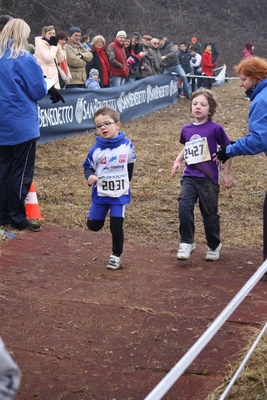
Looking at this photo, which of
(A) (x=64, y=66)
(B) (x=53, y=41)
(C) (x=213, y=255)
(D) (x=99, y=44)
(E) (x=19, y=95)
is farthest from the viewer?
(D) (x=99, y=44)

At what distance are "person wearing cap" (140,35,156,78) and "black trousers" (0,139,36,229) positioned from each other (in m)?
13.2

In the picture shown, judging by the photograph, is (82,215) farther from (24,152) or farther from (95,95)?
(95,95)

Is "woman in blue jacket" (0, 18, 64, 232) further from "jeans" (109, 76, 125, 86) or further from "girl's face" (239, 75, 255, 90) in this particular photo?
"jeans" (109, 76, 125, 86)

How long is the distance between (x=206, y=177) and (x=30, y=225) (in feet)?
7.09

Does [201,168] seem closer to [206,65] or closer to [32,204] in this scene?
[32,204]

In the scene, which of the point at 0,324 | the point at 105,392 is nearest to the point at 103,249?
the point at 0,324

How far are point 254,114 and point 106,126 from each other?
1.30m

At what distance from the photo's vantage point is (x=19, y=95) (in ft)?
24.9

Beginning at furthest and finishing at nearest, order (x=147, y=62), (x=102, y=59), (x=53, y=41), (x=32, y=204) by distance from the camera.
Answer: (x=147, y=62), (x=102, y=59), (x=53, y=41), (x=32, y=204)

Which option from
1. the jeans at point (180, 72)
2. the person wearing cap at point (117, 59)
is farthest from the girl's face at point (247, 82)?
the jeans at point (180, 72)

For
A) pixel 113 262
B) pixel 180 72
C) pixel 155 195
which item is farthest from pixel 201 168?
pixel 180 72

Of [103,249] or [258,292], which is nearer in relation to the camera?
[258,292]

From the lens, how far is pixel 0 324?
5.27m

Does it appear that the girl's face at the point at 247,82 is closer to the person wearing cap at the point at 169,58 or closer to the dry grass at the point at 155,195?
the dry grass at the point at 155,195
